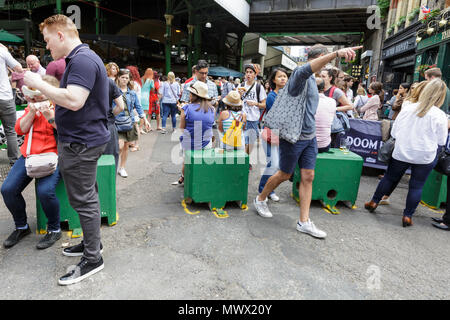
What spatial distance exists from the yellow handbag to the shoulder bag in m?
2.23

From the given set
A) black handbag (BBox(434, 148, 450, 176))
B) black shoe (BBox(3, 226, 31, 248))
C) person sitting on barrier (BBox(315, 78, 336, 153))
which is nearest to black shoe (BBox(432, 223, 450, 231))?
black handbag (BBox(434, 148, 450, 176))

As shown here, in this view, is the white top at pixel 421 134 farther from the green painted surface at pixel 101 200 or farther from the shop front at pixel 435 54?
the shop front at pixel 435 54

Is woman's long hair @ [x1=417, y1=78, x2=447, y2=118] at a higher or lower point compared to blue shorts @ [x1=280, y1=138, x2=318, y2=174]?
higher

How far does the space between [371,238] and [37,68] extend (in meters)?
6.61

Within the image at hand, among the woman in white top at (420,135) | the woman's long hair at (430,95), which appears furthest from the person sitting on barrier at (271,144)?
the woman's long hair at (430,95)

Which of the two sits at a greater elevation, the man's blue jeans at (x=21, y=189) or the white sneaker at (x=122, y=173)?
the man's blue jeans at (x=21, y=189)

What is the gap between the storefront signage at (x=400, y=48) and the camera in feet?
42.5

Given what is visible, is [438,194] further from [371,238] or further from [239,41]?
[239,41]

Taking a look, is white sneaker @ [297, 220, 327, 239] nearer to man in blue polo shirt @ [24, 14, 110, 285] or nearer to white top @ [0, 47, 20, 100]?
man in blue polo shirt @ [24, 14, 110, 285]

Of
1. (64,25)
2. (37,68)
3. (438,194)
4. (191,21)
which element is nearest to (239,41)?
(191,21)

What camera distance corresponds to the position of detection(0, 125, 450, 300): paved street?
2.64 metres

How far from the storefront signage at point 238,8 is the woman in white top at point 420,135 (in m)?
14.2

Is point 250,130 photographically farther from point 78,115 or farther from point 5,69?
point 5,69

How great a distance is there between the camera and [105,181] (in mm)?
3537
